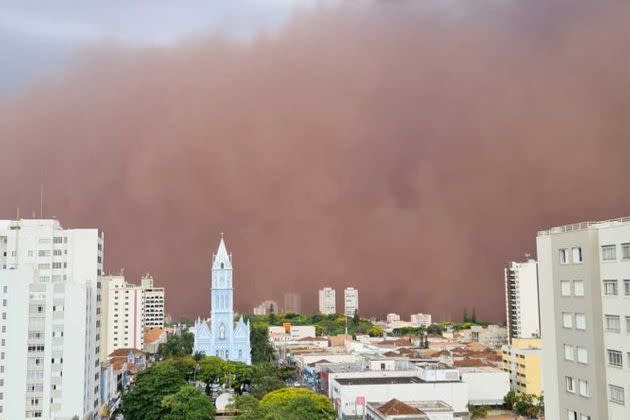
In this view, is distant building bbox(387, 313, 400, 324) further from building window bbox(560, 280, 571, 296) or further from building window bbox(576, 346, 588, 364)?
building window bbox(576, 346, 588, 364)

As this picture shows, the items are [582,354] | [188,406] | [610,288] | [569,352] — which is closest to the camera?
[610,288]

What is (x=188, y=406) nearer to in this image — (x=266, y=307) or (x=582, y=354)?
(x=582, y=354)

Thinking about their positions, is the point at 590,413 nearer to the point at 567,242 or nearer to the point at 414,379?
the point at 567,242

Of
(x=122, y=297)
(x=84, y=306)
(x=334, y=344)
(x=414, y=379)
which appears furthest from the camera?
(x=334, y=344)

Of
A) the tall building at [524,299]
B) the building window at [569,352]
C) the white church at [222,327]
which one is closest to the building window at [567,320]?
the building window at [569,352]

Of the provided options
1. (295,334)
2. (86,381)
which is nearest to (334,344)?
(295,334)

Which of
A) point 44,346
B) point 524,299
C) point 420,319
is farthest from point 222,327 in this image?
Result: point 420,319

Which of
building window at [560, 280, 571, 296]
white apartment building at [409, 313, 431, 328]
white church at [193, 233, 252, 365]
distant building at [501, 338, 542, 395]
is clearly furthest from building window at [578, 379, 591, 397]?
white apartment building at [409, 313, 431, 328]
